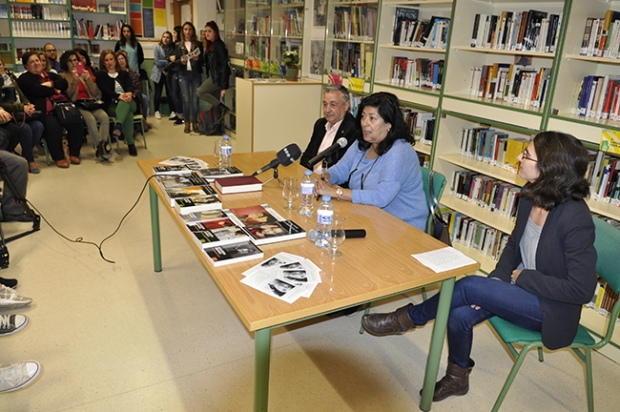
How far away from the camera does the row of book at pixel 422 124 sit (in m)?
3.90

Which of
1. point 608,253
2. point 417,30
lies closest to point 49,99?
point 417,30

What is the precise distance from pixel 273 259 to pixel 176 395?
0.85 m

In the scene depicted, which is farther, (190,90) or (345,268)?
(190,90)

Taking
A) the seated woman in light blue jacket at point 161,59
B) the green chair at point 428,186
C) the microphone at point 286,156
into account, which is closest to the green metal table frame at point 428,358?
the green chair at point 428,186

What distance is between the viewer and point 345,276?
1.66m

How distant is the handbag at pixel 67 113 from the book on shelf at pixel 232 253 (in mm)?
4361

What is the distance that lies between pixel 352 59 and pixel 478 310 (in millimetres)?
3256

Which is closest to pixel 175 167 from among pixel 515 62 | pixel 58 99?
pixel 515 62

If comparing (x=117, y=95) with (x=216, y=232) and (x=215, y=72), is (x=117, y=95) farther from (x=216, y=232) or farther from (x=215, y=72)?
(x=216, y=232)

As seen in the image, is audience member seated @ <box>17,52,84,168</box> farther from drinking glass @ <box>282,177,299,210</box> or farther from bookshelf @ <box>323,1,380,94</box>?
drinking glass @ <box>282,177,299,210</box>

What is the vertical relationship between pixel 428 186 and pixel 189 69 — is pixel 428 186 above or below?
below

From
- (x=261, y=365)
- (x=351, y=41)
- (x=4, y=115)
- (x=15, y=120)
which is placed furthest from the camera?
(x=15, y=120)

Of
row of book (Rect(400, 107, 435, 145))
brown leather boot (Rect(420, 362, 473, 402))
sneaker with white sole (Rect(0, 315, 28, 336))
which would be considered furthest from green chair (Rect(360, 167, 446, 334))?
sneaker with white sole (Rect(0, 315, 28, 336))

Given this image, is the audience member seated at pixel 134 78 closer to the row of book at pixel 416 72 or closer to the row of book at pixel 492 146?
the row of book at pixel 416 72
